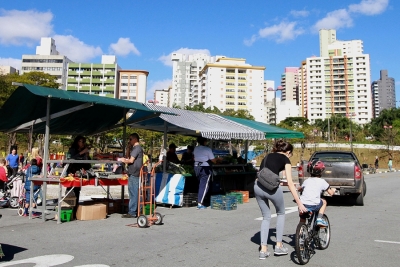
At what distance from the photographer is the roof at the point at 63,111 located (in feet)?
27.6

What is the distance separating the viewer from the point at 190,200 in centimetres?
1164

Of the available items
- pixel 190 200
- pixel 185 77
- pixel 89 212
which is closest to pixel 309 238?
pixel 89 212

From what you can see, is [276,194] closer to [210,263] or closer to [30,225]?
[210,263]

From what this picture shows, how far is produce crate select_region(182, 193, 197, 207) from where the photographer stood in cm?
1155

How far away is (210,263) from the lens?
5.31 metres

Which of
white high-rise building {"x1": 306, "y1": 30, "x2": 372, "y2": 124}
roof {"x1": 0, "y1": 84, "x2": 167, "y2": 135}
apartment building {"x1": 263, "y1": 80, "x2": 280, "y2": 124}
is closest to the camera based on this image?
roof {"x1": 0, "y1": 84, "x2": 167, "y2": 135}

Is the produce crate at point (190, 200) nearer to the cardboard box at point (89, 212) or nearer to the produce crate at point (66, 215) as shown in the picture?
the cardboard box at point (89, 212)

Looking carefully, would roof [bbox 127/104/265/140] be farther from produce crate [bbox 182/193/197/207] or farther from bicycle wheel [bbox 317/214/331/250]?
bicycle wheel [bbox 317/214/331/250]

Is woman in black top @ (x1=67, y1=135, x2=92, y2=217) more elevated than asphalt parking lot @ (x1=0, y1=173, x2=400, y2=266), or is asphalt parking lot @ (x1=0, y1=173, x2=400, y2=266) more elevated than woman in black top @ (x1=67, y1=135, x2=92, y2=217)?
woman in black top @ (x1=67, y1=135, x2=92, y2=217)

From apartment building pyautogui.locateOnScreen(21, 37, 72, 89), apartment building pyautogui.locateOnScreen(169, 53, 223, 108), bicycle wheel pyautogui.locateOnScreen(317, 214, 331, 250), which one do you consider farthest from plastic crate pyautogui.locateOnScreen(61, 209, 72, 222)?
apartment building pyautogui.locateOnScreen(169, 53, 223, 108)

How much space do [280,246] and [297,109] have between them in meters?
166

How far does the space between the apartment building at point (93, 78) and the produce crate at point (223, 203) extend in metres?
117

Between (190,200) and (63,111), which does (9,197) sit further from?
(190,200)

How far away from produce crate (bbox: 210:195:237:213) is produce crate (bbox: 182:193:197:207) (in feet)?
2.58
